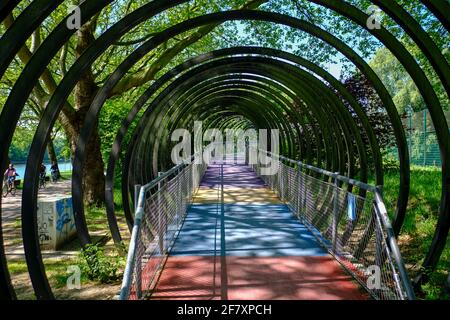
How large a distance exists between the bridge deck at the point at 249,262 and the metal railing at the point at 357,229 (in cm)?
18

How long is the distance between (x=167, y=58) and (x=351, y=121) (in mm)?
4981

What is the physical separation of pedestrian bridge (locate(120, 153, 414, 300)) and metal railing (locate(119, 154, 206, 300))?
1 cm

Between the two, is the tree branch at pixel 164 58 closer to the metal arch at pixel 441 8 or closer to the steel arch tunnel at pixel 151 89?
the steel arch tunnel at pixel 151 89

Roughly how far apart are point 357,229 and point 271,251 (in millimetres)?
→ 1295

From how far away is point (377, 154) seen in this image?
6668 millimetres

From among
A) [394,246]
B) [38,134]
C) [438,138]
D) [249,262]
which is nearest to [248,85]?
[249,262]

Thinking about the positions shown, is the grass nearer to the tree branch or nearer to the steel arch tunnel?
the steel arch tunnel

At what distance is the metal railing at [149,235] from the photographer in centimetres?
353

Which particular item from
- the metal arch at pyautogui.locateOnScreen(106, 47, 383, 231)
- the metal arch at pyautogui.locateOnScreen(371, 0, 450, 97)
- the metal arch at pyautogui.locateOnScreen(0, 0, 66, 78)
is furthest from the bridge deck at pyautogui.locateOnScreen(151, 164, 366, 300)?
the metal arch at pyautogui.locateOnScreen(0, 0, 66, 78)

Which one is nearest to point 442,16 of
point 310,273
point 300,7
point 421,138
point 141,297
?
point 310,273

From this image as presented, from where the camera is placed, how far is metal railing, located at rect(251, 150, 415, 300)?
3.72 m

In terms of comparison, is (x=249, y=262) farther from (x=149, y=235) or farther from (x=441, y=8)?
(x=441, y=8)

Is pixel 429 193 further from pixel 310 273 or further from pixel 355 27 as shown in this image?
pixel 310 273

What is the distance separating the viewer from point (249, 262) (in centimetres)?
551
